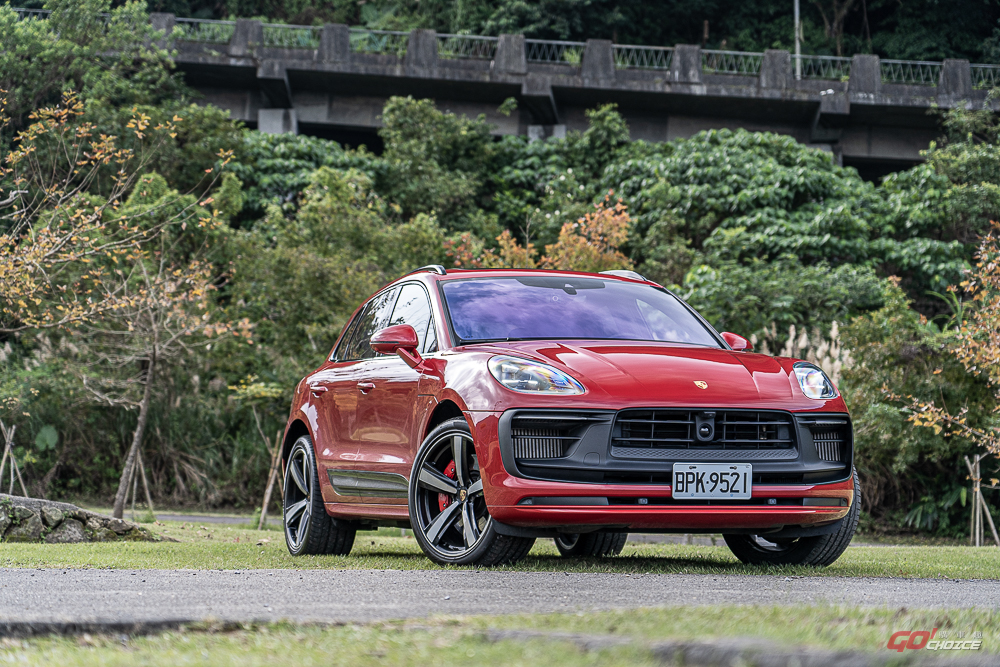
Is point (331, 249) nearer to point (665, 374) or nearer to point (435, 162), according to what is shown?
point (665, 374)

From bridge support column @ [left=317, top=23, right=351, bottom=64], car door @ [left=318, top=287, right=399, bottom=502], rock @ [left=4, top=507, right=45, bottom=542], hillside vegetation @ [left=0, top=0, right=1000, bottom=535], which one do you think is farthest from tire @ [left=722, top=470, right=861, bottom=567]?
bridge support column @ [left=317, top=23, right=351, bottom=64]

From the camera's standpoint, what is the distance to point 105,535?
8.77 metres

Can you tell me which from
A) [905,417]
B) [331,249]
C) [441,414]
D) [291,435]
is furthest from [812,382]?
[331,249]

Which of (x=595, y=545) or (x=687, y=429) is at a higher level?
(x=687, y=429)

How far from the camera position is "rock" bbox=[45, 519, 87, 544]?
28.0 ft

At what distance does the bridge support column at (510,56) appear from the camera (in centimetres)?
2956

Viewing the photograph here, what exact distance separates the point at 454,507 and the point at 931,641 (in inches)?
118

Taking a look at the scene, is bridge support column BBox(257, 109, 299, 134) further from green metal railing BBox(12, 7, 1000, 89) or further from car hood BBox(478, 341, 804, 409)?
car hood BBox(478, 341, 804, 409)

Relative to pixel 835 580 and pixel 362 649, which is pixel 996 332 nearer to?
pixel 835 580

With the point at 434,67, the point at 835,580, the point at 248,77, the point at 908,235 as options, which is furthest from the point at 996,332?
the point at 248,77

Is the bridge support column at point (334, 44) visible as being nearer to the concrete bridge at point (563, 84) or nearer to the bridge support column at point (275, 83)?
the concrete bridge at point (563, 84)

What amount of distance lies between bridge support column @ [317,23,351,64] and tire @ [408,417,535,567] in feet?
83.5

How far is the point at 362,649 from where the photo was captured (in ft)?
8.56

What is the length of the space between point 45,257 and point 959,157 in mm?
20969
